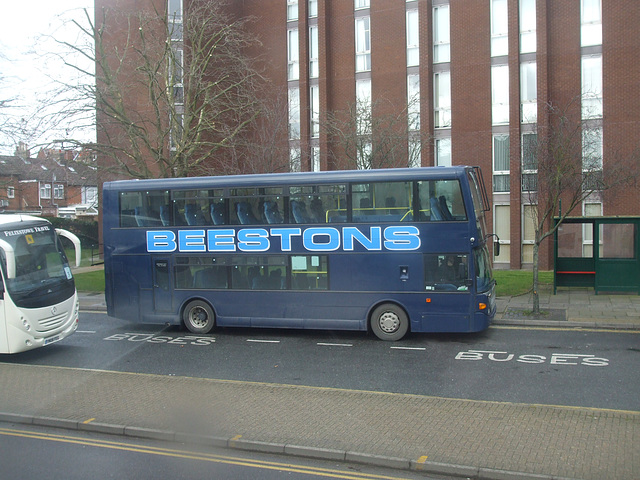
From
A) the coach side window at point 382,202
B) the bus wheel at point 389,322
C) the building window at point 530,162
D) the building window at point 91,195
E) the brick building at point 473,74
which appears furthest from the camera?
the building window at point 91,195

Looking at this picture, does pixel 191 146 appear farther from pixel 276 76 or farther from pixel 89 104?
pixel 276 76

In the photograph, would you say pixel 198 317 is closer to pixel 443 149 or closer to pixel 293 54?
pixel 443 149

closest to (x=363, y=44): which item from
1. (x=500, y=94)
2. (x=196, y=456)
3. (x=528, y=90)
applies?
(x=500, y=94)

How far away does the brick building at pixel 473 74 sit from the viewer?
24.7m

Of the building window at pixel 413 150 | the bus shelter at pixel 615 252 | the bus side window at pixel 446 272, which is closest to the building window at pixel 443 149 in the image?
the building window at pixel 413 150

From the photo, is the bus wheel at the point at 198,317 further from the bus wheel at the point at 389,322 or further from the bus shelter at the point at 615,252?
the bus shelter at the point at 615,252

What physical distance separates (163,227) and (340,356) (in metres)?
5.23

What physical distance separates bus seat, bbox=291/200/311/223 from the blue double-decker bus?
0.07ft

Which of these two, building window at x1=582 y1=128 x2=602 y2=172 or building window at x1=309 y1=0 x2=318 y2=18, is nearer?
building window at x1=582 y1=128 x2=602 y2=172

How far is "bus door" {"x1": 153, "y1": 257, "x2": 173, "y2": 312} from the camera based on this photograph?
13.6 m

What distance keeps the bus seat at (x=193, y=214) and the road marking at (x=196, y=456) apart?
6545mm

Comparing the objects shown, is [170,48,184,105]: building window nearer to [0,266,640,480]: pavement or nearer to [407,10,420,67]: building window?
[407,10,420,67]: building window

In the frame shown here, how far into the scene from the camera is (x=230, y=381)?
9156 mm

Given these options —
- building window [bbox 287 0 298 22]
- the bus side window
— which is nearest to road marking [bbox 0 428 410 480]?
the bus side window
